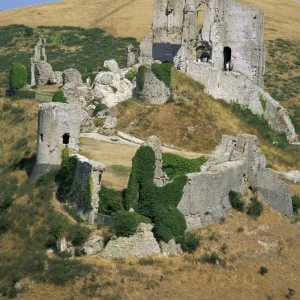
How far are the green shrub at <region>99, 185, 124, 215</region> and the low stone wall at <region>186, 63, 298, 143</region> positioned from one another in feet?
56.0

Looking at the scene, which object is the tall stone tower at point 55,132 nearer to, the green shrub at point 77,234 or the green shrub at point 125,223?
the green shrub at point 77,234

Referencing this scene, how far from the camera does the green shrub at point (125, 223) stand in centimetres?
3803

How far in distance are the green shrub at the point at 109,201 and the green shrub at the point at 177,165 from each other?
7.27 ft

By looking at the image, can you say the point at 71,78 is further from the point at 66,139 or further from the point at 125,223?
the point at 125,223

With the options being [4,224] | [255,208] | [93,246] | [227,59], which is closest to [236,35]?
[227,59]

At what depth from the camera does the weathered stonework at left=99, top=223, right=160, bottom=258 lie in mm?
38219

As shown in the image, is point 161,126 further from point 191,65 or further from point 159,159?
point 159,159

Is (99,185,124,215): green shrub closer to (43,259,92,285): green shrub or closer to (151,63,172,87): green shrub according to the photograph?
(43,259,92,285): green shrub

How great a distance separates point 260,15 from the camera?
57969mm

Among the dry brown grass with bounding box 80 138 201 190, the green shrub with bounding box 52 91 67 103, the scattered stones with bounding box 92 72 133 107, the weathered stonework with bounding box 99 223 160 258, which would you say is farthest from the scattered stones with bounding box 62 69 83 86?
the weathered stonework with bounding box 99 223 160 258

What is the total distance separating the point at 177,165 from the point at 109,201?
11.0 feet

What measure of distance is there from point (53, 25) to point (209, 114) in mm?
55105

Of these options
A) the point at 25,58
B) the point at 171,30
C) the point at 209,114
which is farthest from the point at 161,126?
the point at 25,58

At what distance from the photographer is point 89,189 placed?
4038 centimetres
